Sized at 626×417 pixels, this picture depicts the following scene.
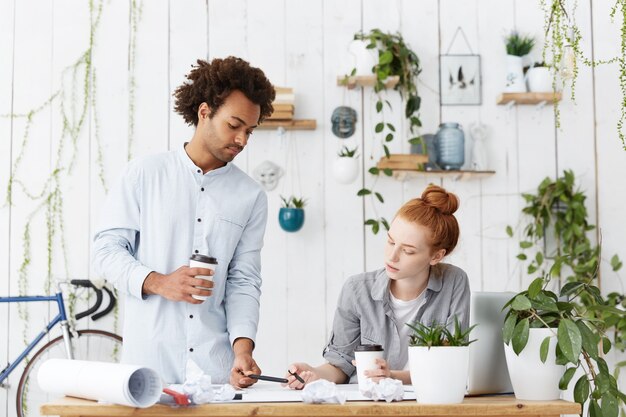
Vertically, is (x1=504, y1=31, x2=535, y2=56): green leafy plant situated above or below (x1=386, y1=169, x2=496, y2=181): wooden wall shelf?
above

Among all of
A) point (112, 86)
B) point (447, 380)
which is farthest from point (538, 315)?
point (112, 86)

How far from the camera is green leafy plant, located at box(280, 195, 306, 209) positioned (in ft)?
12.1

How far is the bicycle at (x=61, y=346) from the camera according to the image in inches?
141

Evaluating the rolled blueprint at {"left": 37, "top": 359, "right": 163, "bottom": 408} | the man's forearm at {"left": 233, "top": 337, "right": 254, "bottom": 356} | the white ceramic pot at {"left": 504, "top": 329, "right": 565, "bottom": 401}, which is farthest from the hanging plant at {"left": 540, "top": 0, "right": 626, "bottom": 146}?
the rolled blueprint at {"left": 37, "top": 359, "right": 163, "bottom": 408}

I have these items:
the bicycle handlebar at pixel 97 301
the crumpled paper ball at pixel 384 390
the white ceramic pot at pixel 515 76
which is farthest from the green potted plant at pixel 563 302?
the bicycle handlebar at pixel 97 301

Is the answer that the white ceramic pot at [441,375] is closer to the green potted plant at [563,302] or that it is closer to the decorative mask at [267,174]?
the green potted plant at [563,302]

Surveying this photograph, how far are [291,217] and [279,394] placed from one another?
1981 millimetres

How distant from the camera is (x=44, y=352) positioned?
364 centimetres

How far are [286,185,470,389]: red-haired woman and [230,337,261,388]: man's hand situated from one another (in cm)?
21

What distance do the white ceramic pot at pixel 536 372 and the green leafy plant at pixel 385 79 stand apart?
2.07 metres

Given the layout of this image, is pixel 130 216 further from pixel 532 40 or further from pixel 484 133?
pixel 532 40

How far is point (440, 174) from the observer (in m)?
3.78

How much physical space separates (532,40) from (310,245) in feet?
4.67

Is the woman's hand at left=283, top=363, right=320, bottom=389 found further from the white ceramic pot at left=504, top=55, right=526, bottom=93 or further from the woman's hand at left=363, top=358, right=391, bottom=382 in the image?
the white ceramic pot at left=504, top=55, right=526, bottom=93
